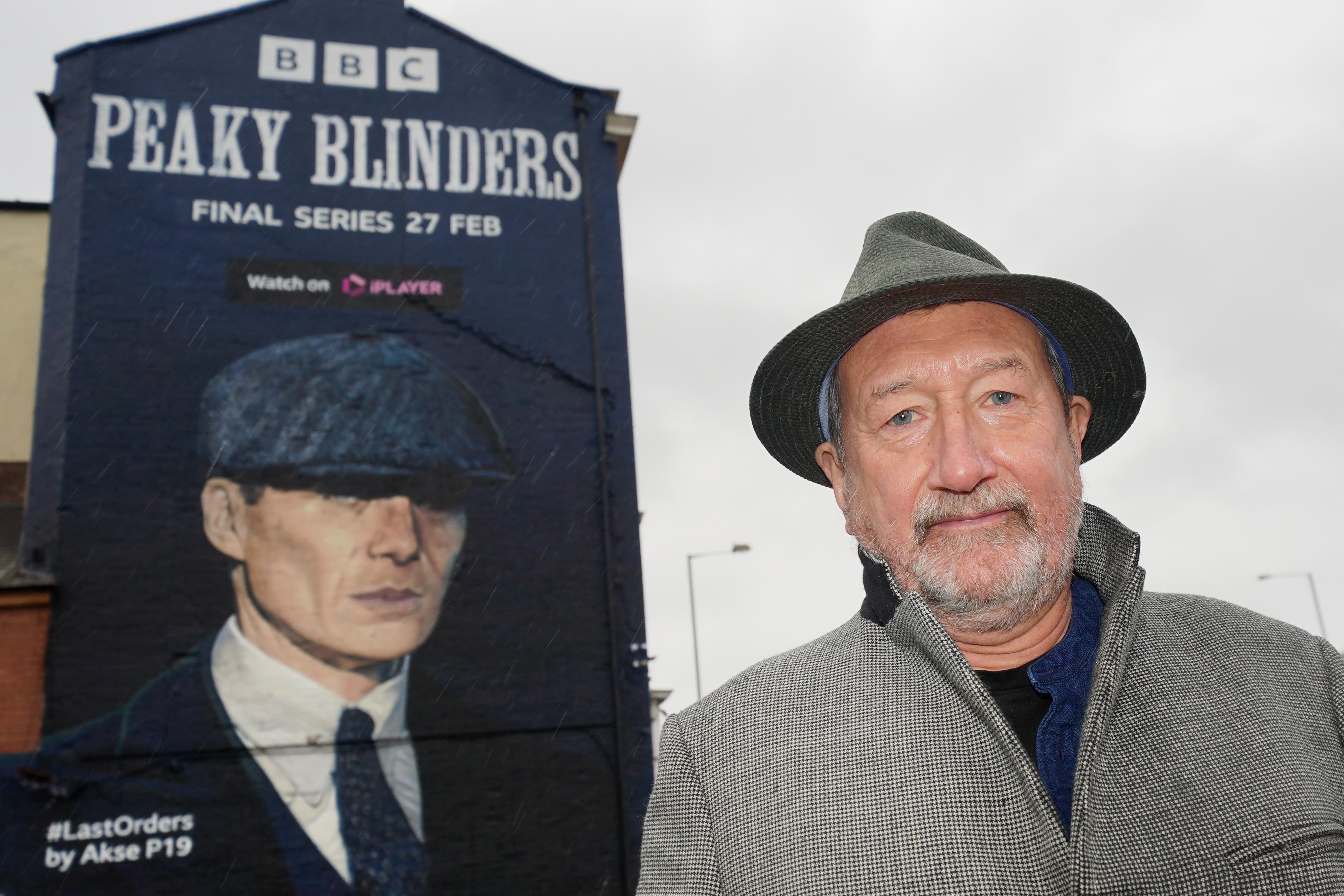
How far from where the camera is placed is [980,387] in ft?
9.36

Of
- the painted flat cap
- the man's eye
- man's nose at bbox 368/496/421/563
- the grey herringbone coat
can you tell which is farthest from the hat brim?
the painted flat cap

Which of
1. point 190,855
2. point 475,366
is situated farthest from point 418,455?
point 190,855

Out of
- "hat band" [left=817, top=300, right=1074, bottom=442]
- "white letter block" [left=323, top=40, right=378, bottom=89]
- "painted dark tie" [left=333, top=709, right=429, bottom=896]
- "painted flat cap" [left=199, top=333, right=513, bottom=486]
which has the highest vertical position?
"white letter block" [left=323, top=40, right=378, bottom=89]

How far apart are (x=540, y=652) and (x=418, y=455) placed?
306 centimetres

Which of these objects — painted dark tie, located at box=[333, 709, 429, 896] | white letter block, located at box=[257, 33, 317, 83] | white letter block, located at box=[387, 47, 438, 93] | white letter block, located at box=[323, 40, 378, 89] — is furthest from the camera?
white letter block, located at box=[387, 47, 438, 93]

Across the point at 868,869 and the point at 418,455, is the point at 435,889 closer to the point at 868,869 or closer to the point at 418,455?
the point at 418,455

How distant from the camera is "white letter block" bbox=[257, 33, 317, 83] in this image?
1447cm

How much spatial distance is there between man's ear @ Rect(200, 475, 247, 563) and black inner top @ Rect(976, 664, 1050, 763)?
11190 millimetres

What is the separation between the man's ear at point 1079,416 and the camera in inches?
126

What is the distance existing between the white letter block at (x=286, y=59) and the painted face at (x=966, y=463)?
1401cm

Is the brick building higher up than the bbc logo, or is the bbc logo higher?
the bbc logo

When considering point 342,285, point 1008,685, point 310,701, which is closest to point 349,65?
point 342,285

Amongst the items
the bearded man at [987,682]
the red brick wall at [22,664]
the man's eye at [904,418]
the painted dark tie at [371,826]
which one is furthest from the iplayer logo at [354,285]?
the man's eye at [904,418]

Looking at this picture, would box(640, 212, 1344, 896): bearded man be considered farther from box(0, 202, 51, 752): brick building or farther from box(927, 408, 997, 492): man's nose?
box(0, 202, 51, 752): brick building
